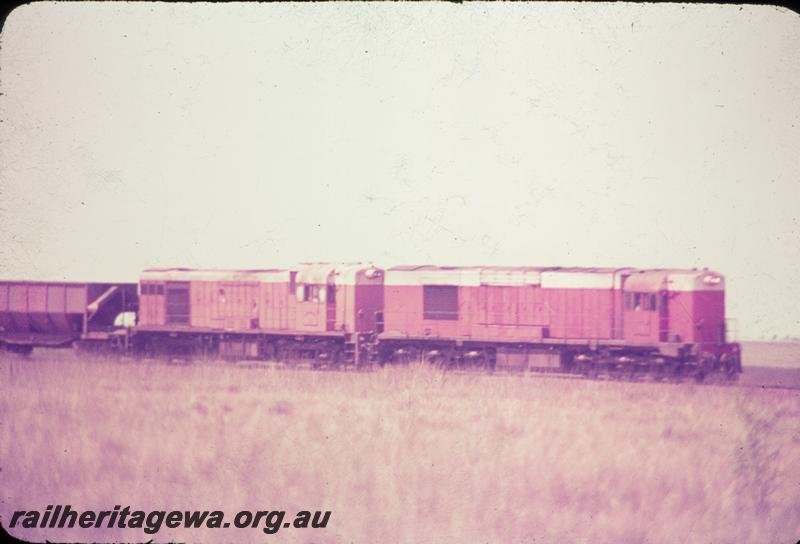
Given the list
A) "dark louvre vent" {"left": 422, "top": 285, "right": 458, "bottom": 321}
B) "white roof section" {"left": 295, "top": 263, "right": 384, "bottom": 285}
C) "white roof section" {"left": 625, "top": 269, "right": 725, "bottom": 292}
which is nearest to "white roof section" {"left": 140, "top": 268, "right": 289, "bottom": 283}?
"white roof section" {"left": 295, "top": 263, "right": 384, "bottom": 285}

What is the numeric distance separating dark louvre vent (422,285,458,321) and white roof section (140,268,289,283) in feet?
14.7

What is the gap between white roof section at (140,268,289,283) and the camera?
24.8m

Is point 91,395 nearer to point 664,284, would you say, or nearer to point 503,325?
point 503,325

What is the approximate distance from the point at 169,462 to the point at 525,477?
465 cm

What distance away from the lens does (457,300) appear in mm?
23047

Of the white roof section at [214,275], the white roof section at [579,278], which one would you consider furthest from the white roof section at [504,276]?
the white roof section at [214,275]

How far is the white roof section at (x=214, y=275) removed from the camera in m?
24.8

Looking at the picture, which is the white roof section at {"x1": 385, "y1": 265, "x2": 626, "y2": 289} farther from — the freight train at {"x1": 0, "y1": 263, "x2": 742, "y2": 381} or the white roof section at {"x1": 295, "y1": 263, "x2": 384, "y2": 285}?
the white roof section at {"x1": 295, "y1": 263, "x2": 384, "y2": 285}

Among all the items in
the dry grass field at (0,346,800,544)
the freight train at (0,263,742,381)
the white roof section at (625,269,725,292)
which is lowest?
Result: the dry grass field at (0,346,800,544)

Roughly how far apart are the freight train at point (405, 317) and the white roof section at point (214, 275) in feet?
0.12

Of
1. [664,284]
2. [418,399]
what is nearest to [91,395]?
[418,399]

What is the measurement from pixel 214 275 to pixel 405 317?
6354 millimetres

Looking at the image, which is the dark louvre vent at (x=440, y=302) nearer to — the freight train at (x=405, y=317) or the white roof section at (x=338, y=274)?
the freight train at (x=405, y=317)

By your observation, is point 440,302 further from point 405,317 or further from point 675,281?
point 675,281
